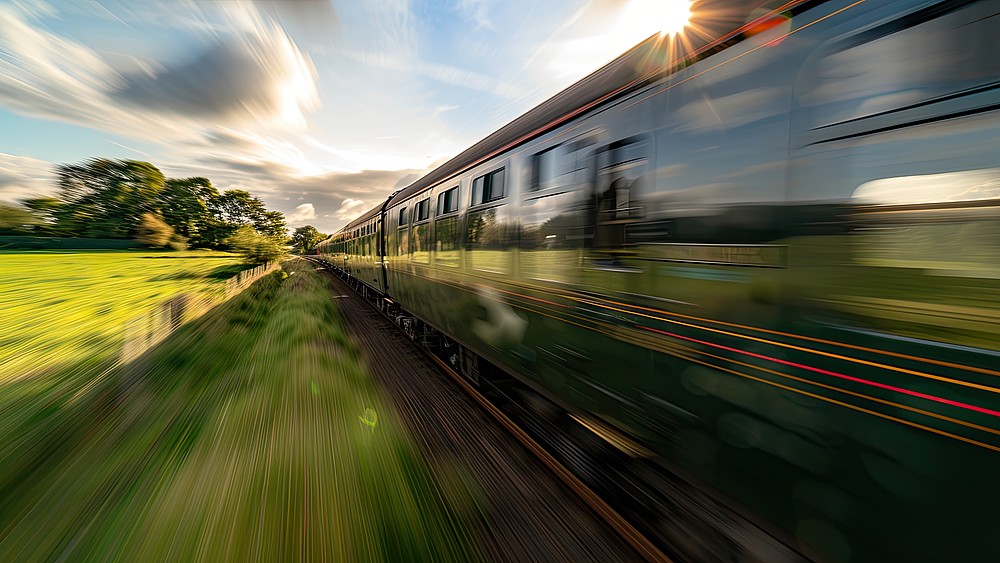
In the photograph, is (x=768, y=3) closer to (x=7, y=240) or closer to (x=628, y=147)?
(x=628, y=147)

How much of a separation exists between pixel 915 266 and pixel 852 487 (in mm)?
850

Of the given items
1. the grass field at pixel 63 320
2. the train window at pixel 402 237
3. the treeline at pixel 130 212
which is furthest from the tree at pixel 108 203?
the train window at pixel 402 237

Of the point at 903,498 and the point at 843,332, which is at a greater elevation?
the point at 843,332

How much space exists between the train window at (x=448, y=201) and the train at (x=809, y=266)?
2899 mm

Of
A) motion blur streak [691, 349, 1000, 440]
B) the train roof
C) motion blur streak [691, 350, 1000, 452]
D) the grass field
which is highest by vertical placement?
the train roof

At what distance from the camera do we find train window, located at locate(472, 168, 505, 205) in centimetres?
433

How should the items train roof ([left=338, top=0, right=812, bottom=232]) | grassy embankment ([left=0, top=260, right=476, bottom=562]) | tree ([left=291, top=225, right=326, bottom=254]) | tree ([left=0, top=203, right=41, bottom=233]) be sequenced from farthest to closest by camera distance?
tree ([left=291, top=225, right=326, bottom=254])
tree ([left=0, top=203, right=41, bottom=233])
grassy embankment ([left=0, top=260, right=476, bottom=562])
train roof ([left=338, top=0, right=812, bottom=232])

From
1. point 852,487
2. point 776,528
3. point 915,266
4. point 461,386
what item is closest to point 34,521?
point 461,386

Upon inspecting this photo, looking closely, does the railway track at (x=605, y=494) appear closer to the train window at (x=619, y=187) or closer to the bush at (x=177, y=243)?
the train window at (x=619, y=187)

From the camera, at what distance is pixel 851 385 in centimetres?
146

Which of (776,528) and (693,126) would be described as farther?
(693,126)

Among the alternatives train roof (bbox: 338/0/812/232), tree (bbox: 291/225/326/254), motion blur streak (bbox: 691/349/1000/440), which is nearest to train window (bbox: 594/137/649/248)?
train roof (bbox: 338/0/812/232)

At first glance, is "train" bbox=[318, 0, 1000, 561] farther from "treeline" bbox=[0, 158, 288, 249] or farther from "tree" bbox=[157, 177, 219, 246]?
"tree" bbox=[157, 177, 219, 246]

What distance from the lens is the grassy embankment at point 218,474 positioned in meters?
2.90
